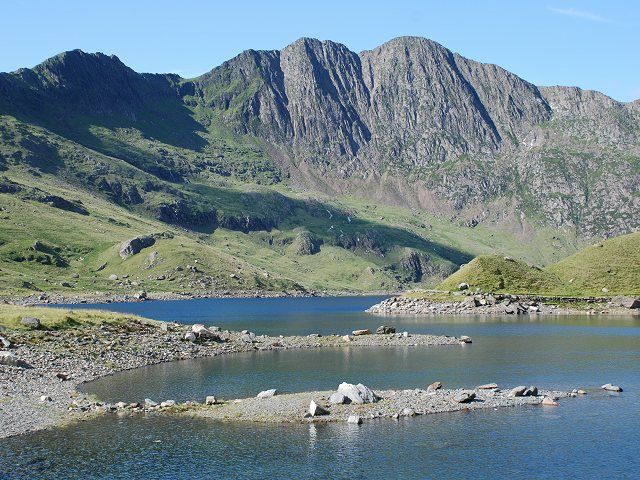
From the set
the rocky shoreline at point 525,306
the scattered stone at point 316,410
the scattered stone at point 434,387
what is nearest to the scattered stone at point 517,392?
the scattered stone at point 434,387

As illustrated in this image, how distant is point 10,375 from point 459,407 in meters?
47.3

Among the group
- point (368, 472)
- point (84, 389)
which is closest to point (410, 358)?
point (84, 389)

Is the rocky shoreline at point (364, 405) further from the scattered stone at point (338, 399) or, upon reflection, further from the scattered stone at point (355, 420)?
the scattered stone at point (338, 399)

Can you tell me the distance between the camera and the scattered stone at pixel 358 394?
61.3 meters

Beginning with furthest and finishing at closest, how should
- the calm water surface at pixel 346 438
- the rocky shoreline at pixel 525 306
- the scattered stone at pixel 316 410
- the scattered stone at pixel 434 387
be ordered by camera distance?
1. the rocky shoreline at pixel 525 306
2. the scattered stone at pixel 434 387
3. the scattered stone at pixel 316 410
4. the calm water surface at pixel 346 438

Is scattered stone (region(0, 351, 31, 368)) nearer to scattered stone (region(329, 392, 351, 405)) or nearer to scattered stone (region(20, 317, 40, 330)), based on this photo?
scattered stone (region(20, 317, 40, 330))

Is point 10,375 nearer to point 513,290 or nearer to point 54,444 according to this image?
point 54,444

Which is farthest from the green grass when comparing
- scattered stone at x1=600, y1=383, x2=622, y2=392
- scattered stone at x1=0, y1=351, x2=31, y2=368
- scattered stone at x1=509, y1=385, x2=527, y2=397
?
scattered stone at x1=600, y1=383, x2=622, y2=392

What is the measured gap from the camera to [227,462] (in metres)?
45.3

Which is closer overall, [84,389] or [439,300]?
[84,389]

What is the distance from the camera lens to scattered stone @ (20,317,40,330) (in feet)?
290

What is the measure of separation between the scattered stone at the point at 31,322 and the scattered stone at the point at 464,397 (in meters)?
59.5

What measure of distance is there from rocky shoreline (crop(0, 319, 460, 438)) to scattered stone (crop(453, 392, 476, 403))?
29.0 m

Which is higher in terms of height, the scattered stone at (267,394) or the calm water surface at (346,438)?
the scattered stone at (267,394)
